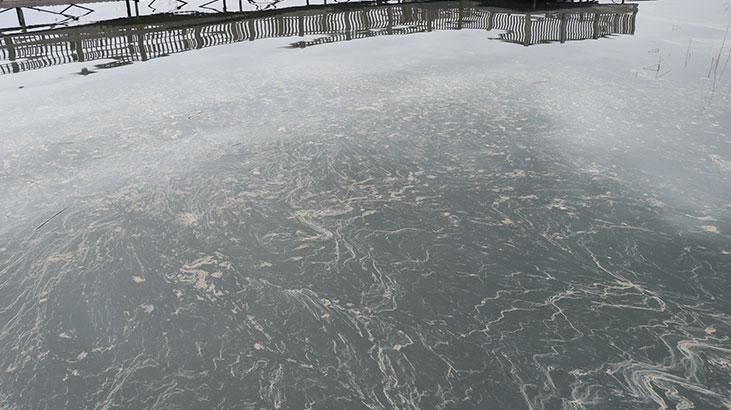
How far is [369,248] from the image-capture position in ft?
9.77

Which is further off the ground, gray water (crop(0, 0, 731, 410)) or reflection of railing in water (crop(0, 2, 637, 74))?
reflection of railing in water (crop(0, 2, 637, 74))

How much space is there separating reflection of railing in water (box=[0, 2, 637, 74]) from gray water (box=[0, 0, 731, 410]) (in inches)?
110

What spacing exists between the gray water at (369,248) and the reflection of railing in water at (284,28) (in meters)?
2.79

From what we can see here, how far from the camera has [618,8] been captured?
11117mm

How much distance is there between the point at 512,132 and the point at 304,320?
312 centimetres

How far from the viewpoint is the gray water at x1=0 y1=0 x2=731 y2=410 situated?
81.7 inches

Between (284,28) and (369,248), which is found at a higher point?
(284,28)

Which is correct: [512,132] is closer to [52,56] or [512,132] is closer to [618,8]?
[52,56]

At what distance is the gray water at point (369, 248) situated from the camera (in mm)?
2076

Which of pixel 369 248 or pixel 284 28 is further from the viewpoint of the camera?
pixel 284 28

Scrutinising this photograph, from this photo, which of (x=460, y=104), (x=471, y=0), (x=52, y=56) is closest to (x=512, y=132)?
(x=460, y=104)

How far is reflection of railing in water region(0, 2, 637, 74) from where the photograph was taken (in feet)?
27.5

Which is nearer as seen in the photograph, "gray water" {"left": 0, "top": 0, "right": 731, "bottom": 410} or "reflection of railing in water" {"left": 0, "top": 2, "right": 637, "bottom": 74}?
"gray water" {"left": 0, "top": 0, "right": 731, "bottom": 410}

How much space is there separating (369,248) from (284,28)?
8366 millimetres
